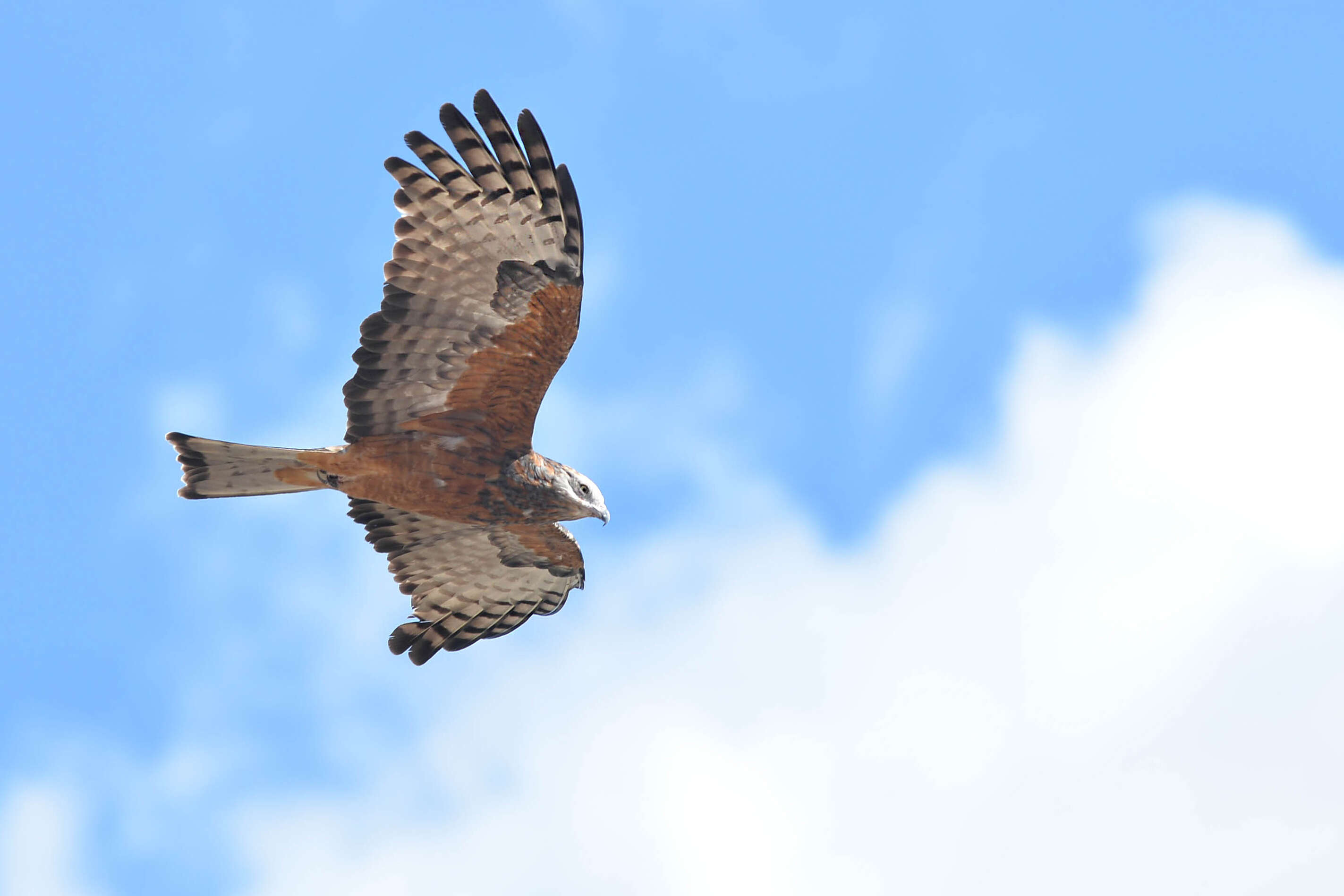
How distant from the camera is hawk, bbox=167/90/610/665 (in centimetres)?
966

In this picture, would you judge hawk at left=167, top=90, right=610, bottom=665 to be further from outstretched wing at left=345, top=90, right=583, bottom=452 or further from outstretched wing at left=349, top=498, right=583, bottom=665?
outstretched wing at left=349, top=498, right=583, bottom=665

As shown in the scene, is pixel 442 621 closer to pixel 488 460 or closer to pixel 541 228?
pixel 488 460

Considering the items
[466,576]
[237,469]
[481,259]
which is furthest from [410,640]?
[481,259]

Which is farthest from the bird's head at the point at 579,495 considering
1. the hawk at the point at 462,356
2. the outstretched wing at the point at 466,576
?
the outstretched wing at the point at 466,576

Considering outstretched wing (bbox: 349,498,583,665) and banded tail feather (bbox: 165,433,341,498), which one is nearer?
banded tail feather (bbox: 165,433,341,498)

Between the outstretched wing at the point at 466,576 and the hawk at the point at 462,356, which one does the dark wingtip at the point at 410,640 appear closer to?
the outstretched wing at the point at 466,576

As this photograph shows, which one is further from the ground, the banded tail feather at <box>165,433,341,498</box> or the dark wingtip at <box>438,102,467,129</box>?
the dark wingtip at <box>438,102,467,129</box>

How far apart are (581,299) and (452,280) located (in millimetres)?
896

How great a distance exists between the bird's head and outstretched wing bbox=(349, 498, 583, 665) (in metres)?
1.33

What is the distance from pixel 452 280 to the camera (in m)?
9.74

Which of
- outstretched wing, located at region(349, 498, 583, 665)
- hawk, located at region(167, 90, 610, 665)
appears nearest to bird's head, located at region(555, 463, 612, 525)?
hawk, located at region(167, 90, 610, 665)

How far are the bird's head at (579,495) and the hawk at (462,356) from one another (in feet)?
0.04

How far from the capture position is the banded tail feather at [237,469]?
403 inches

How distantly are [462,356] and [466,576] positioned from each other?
2.91 m
